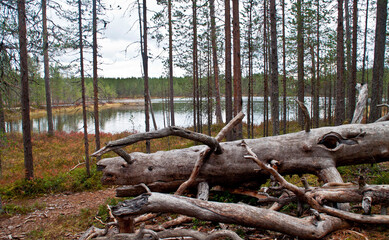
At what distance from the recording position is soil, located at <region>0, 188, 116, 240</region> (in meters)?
5.61

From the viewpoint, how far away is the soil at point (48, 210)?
221 inches

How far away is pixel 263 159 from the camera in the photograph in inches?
191

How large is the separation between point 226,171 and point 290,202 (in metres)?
1.36

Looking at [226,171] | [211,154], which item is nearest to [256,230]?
[226,171]

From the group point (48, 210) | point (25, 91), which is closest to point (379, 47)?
point (48, 210)

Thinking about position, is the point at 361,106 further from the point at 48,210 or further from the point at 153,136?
the point at 48,210

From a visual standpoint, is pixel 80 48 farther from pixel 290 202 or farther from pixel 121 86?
pixel 121 86

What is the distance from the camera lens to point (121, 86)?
103m

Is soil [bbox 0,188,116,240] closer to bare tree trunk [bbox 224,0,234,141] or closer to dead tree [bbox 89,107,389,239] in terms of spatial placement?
dead tree [bbox 89,107,389,239]

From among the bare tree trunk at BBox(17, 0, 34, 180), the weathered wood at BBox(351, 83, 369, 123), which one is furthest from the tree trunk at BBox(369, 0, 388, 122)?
the bare tree trunk at BBox(17, 0, 34, 180)

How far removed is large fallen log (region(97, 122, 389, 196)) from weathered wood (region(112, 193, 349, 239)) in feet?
4.80

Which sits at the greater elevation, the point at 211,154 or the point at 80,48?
the point at 80,48

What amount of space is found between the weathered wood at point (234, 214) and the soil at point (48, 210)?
2.59m

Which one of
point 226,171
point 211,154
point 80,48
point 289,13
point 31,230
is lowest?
point 31,230
